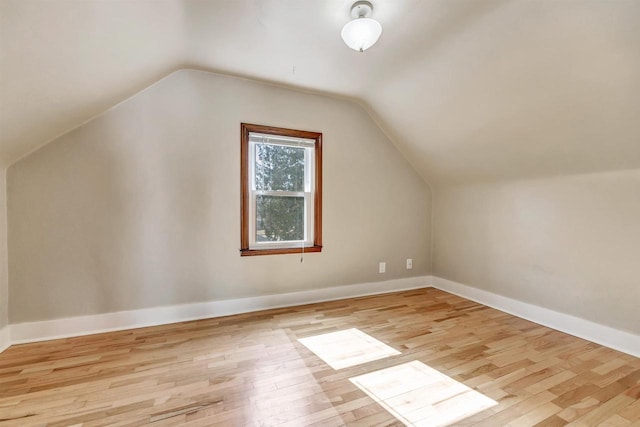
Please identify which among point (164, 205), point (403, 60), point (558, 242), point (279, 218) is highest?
point (403, 60)

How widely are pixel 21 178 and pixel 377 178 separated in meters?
3.27

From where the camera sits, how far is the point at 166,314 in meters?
2.52

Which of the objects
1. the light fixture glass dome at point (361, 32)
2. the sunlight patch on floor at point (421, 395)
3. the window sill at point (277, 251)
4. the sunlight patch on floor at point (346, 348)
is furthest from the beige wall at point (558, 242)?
the light fixture glass dome at point (361, 32)

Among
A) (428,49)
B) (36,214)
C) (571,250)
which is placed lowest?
(571,250)

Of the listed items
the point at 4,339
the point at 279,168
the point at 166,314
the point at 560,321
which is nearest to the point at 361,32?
the point at 279,168

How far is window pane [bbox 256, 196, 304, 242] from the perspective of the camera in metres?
2.91

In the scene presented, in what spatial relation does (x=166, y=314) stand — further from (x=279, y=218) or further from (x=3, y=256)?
(x=279, y=218)

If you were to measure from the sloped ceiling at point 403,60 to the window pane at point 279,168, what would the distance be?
0.69 m

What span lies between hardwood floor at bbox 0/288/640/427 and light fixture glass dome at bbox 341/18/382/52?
2147 millimetres

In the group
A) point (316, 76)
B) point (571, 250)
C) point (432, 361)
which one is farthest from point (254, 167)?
point (571, 250)

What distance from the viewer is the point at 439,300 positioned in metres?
3.18

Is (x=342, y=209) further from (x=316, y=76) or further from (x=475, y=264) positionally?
(x=475, y=264)

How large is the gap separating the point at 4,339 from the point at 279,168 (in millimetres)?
2554

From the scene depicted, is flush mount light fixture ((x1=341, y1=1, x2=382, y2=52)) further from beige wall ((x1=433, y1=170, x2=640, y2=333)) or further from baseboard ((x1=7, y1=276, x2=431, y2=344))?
baseboard ((x1=7, y1=276, x2=431, y2=344))
